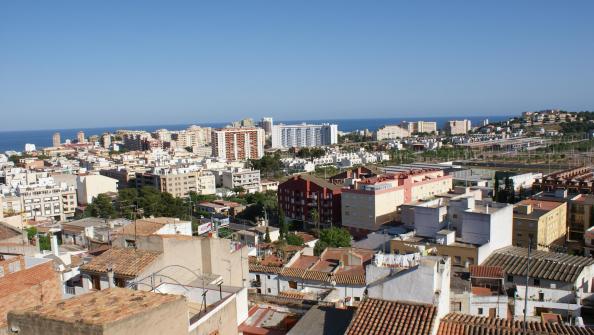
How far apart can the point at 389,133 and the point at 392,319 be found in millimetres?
173147

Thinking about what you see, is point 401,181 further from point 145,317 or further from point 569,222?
point 145,317

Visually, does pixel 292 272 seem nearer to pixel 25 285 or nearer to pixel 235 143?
pixel 25 285

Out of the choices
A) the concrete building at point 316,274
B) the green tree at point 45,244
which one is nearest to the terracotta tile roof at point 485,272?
the concrete building at point 316,274

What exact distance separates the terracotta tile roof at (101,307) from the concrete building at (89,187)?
55783 mm


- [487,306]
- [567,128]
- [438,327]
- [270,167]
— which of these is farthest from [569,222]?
[567,128]

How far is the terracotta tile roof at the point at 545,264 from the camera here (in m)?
17.1

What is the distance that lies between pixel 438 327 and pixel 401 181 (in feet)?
111

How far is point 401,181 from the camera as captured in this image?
132 ft

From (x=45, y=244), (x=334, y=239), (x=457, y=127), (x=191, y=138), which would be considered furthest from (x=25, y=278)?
(x=457, y=127)

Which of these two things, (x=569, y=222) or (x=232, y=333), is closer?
(x=232, y=333)

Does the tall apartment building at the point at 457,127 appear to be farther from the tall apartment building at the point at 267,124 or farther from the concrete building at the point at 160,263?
the concrete building at the point at 160,263

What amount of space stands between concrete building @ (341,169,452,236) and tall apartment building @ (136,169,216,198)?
2927 centimetres

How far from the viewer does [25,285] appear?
912cm

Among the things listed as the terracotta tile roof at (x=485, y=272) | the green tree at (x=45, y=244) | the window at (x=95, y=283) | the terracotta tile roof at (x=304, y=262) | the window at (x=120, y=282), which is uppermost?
the window at (x=120, y=282)
